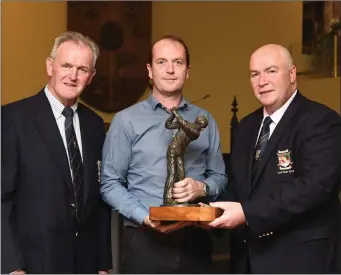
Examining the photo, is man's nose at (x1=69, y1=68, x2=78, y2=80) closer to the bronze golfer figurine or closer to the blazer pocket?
the bronze golfer figurine

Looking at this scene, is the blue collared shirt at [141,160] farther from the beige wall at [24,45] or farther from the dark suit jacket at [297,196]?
the beige wall at [24,45]

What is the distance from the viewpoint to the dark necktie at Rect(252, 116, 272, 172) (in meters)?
2.81

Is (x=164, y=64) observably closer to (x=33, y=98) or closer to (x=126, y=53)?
(x=33, y=98)

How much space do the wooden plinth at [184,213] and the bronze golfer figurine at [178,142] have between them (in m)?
0.07

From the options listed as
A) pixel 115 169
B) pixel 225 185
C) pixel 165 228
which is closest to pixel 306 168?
pixel 225 185

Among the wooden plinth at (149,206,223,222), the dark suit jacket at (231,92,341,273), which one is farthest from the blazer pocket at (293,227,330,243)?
the wooden plinth at (149,206,223,222)

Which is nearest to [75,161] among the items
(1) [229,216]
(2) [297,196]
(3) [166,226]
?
(3) [166,226]

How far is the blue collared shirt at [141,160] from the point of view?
2768mm

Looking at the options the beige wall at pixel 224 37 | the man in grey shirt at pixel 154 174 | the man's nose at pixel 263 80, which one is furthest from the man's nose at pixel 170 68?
the beige wall at pixel 224 37

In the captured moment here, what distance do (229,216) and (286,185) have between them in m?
0.26

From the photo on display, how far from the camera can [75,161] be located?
8.99 feet

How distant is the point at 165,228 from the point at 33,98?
77cm

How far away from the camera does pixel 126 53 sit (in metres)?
6.49

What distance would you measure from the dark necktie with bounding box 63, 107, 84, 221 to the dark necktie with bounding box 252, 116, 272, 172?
0.73 metres
